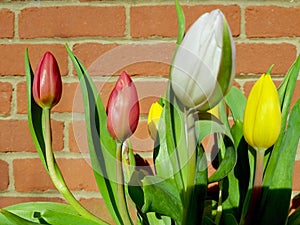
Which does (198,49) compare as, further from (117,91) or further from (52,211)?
(52,211)

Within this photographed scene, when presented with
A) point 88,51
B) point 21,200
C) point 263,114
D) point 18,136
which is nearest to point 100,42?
point 88,51

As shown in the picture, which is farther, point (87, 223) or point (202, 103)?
point (87, 223)

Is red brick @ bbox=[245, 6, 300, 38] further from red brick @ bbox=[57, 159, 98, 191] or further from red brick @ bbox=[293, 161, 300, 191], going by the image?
red brick @ bbox=[57, 159, 98, 191]

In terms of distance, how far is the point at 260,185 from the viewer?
600 mm

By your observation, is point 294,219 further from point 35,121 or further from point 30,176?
point 30,176

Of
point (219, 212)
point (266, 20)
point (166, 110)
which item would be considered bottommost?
point (219, 212)

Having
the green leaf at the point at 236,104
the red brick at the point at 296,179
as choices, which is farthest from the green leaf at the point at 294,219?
the red brick at the point at 296,179

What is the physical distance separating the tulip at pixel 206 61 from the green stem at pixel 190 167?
48 millimetres

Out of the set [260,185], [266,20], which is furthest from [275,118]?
[266,20]

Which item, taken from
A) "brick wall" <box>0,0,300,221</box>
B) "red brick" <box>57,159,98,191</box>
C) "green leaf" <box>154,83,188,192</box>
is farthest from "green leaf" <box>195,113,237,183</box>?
"red brick" <box>57,159,98,191</box>

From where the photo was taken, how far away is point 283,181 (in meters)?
0.67

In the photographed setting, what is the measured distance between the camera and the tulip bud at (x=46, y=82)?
631 millimetres

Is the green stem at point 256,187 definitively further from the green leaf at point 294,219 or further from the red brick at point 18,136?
the red brick at point 18,136

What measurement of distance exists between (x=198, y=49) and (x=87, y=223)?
29 centimetres
